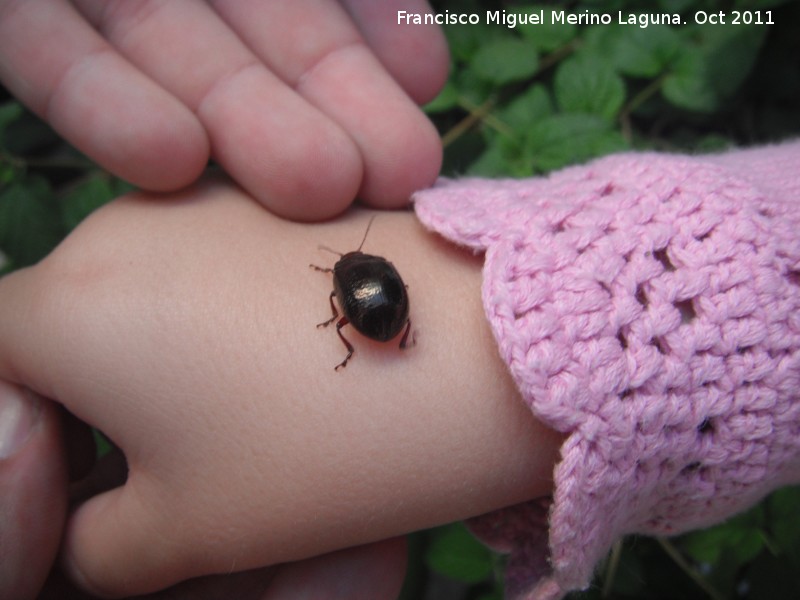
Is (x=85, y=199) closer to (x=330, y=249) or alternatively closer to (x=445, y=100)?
(x=330, y=249)

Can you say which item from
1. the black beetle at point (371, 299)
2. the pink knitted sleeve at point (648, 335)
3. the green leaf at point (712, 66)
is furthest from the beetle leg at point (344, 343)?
the green leaf at point (712, 66)

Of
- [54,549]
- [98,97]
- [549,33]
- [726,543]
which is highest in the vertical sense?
[98,97]

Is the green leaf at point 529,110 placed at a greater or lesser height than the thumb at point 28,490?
greater

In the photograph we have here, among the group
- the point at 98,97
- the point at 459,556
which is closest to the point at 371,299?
the point at 98,97

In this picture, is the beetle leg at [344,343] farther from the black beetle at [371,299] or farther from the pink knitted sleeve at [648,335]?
the pink knitted sleeve at [648,335]

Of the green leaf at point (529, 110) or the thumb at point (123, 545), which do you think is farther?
the green leaf at point (529, 110)

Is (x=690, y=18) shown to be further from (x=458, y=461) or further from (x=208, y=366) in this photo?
(x=208, y=366)
